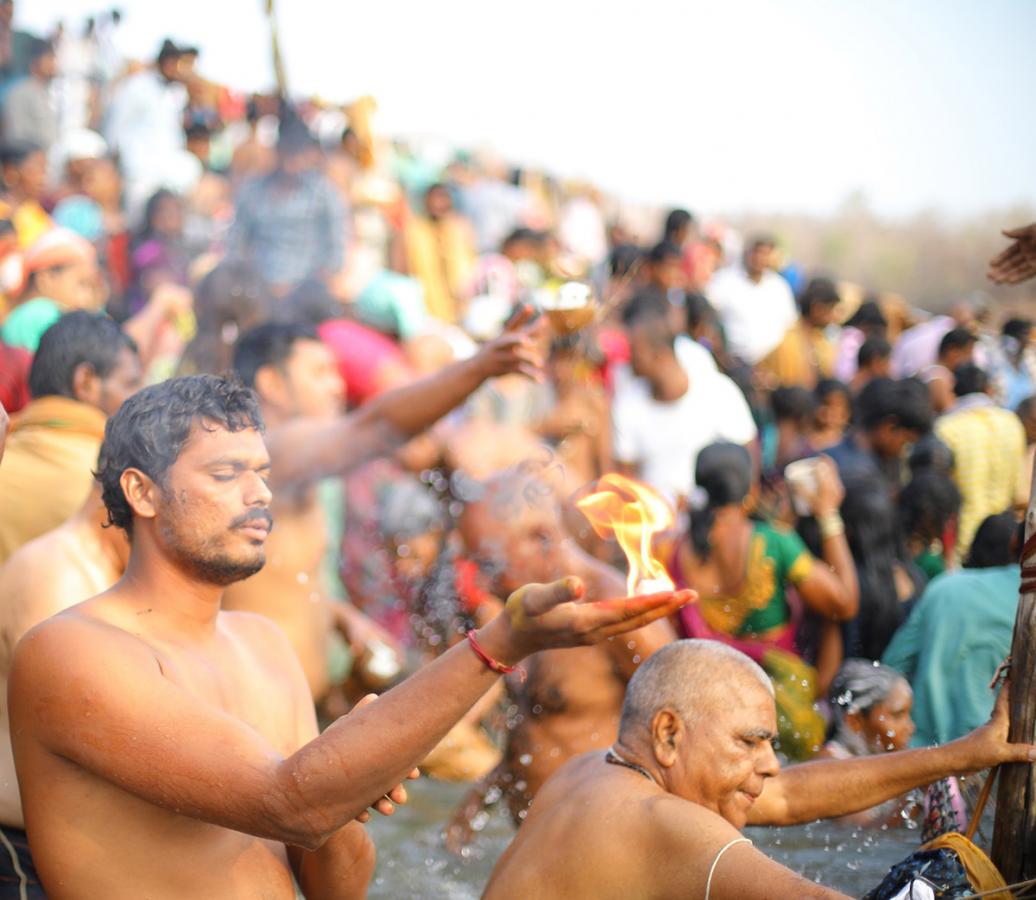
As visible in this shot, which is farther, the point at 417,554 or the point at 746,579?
the point at 417,554

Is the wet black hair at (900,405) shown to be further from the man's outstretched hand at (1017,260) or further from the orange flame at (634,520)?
Answer: the orange flame at (634,520)

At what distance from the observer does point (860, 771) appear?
3477mm

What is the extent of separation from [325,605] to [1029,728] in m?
3.40

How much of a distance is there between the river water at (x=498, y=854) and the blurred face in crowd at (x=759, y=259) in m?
5.62

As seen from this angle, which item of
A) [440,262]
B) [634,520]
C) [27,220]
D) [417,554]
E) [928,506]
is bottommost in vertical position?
[417,554]

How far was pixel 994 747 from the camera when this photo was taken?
3.15 m

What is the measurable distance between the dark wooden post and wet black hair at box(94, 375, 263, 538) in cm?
181

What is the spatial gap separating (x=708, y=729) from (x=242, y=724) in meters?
1.14

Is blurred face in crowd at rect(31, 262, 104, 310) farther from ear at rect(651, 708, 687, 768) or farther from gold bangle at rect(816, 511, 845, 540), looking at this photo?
ear at rect(651, 708, 687, 768)

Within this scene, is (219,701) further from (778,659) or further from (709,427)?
(709,427)

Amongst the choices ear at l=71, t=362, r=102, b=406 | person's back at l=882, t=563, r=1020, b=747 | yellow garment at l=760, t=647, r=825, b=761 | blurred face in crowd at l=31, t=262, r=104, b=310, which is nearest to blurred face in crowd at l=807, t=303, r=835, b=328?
yellow garment at l=760, t=647, r=825, b=761

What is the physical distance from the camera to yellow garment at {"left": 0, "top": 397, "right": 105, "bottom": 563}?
179 inches

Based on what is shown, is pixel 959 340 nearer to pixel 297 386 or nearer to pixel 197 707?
pixel 297 386

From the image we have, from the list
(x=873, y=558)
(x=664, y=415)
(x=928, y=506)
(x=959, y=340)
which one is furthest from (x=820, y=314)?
(x=873, y=558)
